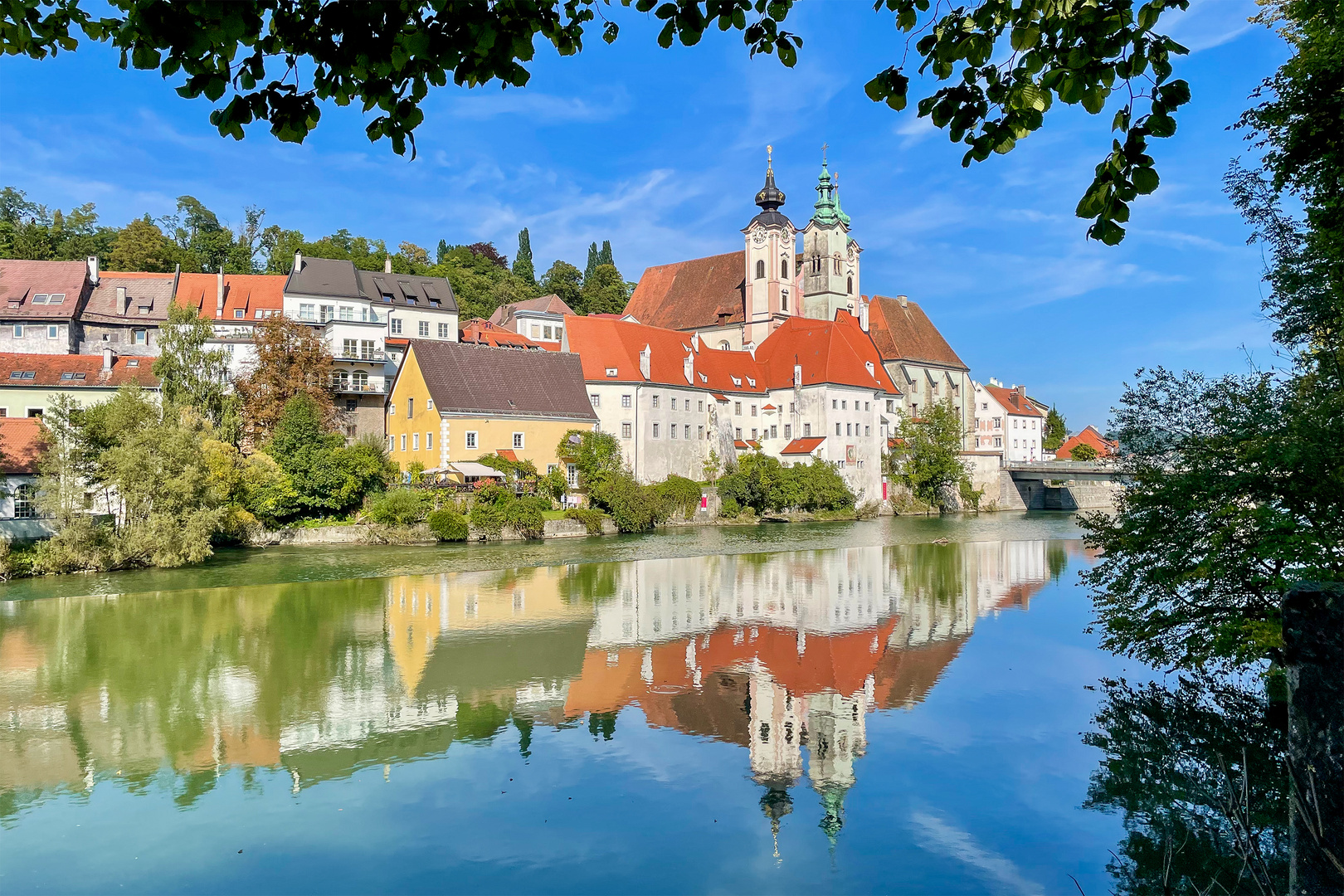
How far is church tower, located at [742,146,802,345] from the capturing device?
70.1 m

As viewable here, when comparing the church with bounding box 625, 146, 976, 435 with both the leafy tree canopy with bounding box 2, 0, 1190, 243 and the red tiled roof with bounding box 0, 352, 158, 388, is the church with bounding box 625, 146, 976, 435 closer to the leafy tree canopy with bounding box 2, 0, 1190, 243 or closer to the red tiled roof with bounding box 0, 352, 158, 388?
the red tiled roof with bounding box 0, 352, 158, 388

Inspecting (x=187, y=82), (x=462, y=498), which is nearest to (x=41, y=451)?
(x=462, y=498)

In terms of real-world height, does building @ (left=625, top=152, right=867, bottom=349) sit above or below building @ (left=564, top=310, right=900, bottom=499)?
above

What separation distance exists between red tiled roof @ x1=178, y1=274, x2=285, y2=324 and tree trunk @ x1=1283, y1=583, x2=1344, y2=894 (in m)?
55.6

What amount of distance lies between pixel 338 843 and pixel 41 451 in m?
27.9

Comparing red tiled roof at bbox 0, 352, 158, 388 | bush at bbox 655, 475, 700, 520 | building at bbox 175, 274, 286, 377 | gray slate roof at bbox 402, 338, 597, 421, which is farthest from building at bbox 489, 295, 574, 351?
red tiled roof at bbox 0, 352, 158, 388

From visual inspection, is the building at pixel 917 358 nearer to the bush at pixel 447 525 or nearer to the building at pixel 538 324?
the building at pixel 538 324

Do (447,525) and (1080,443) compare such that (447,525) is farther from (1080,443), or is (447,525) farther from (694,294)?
(1080,443)

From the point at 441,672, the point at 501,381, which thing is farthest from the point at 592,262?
the point at 441,672

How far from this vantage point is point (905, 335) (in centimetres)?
7944

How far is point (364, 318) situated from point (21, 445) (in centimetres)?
2481

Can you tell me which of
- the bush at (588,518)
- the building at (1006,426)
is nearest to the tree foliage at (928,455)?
the building at (1006,426)

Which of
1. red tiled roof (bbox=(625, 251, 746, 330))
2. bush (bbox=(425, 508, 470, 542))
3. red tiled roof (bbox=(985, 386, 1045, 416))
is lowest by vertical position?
bush (bbox=(425, 508, 470, 542))

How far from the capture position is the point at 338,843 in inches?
324
